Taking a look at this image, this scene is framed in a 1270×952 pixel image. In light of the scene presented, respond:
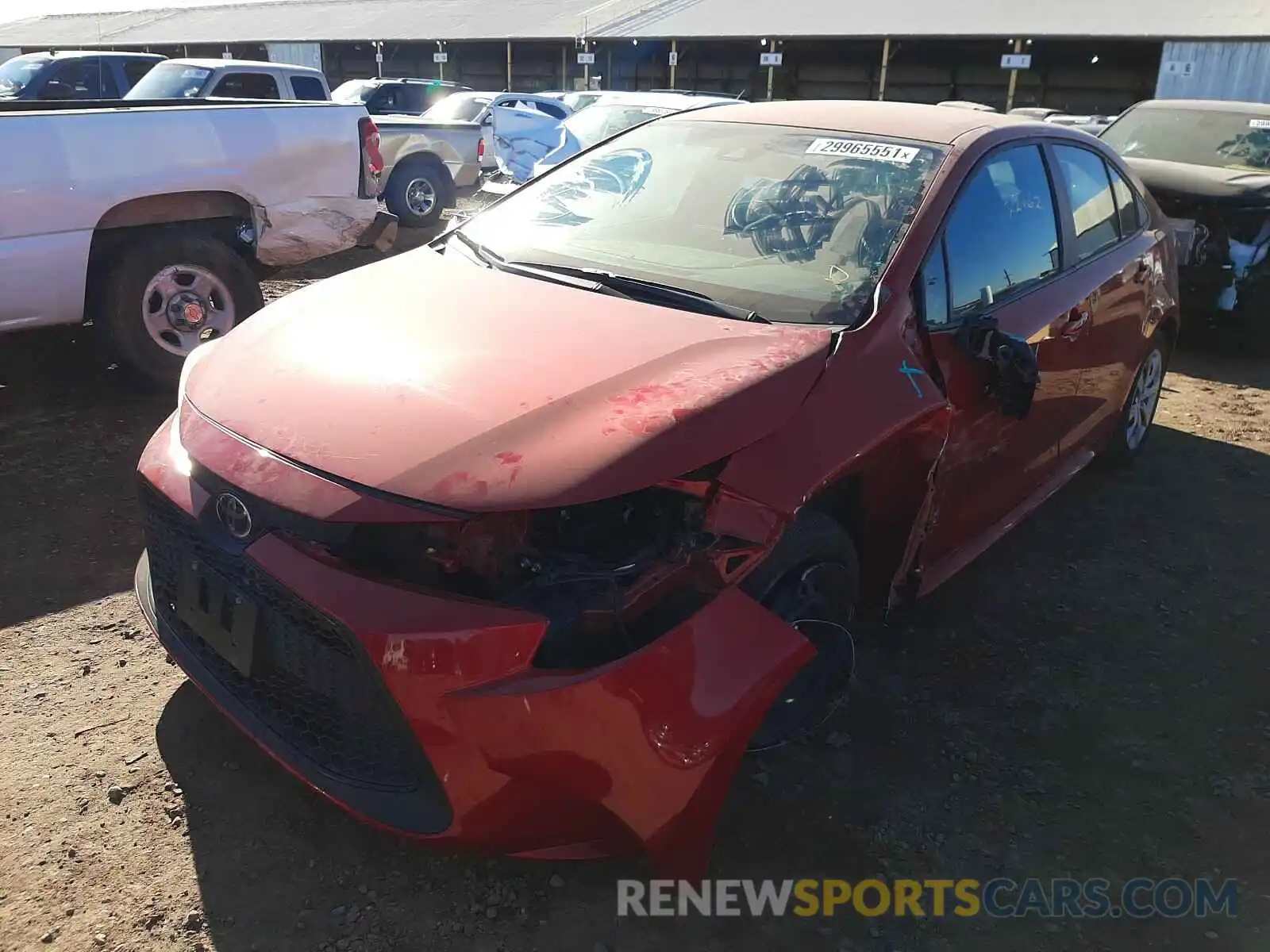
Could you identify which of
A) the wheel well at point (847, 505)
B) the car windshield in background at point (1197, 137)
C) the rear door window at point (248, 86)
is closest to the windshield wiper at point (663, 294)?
the wheel well at point (847, 505)

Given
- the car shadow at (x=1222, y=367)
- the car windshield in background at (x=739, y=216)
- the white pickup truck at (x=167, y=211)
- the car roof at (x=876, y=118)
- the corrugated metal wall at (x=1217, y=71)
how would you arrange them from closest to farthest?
the car windshield in background at (x=739, y=216) < the car roof at (x=876, y=118) < the white pickup truck at (x=167, y=211) < the car shadow at (x=1222, y=367) < the corrugated metal wall at (x=1217, y=71)

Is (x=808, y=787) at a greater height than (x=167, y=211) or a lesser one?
lesser

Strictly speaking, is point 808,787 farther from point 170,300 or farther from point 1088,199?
point 170,300

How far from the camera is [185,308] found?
17.3 ft

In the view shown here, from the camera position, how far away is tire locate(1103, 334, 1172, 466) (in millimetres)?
4680

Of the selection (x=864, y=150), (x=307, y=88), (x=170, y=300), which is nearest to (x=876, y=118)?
(x=864, y=150)

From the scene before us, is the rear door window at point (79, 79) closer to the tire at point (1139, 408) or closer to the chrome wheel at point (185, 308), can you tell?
the chrome wheel at point (185, 308)

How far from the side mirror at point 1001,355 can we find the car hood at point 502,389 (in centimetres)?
57

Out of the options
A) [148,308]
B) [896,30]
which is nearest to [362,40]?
[896,30]

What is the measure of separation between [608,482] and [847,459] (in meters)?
0.69

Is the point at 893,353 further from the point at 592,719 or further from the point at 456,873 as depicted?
the point at 456,873

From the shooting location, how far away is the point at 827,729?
2.93m

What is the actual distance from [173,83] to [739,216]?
9.32 meters

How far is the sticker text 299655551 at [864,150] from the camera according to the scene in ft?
10.3
